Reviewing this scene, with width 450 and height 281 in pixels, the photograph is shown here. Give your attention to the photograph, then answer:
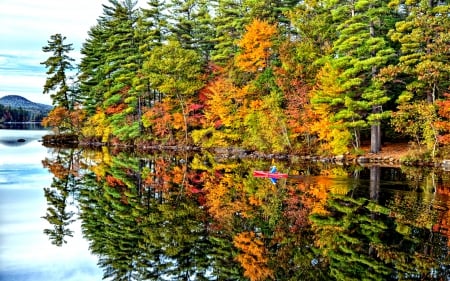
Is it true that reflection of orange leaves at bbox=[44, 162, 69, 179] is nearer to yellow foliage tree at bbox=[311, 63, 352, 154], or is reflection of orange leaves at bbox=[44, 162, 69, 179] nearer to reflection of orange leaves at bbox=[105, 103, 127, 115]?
yellow foliage tree at bbox=[311, 63, 352, 154]

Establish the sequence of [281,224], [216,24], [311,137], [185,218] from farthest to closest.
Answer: [216,24]
[311,137]
[185,218]
[281,224]

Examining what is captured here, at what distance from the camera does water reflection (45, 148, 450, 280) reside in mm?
9297

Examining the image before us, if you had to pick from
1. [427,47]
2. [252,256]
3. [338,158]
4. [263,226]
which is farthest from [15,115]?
[252,256]

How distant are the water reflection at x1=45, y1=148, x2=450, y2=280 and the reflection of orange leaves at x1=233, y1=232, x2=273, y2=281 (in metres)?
0.02

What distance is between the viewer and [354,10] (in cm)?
3297

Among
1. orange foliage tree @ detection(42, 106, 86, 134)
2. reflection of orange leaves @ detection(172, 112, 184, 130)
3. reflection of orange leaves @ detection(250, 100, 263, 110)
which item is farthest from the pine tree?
orange foliage tree @ detection(42, 106, 86, 134)

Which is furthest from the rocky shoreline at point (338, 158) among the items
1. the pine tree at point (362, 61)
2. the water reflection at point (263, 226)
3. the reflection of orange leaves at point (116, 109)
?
the reflection of orange leaves at point (116, 109)

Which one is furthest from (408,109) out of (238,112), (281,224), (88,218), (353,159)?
(88,218)

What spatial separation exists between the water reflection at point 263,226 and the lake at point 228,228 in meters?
0.04

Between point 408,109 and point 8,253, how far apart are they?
85.7 feet

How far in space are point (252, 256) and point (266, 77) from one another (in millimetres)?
30279

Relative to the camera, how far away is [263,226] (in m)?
12.5

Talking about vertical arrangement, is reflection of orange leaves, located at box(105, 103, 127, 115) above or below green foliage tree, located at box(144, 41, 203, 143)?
below

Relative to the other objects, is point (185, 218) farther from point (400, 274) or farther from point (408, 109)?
point (408, 109)
